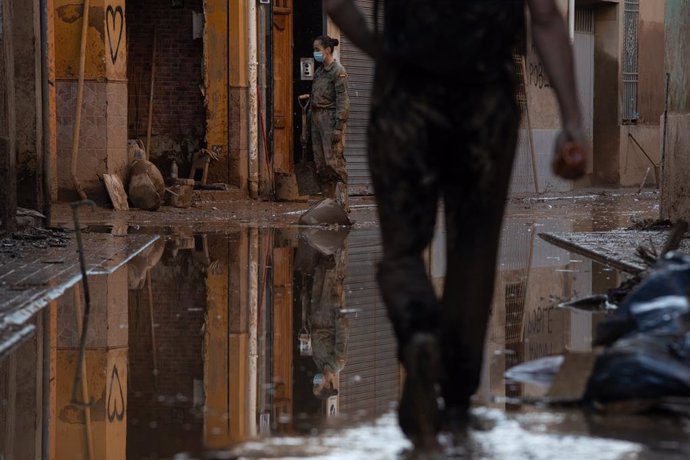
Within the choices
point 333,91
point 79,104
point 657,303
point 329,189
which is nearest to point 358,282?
point 657,303

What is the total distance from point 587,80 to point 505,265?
22.2 metres

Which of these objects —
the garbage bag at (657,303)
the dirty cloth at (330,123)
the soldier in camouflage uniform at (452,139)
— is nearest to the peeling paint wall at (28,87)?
the dirty cloth at (330,123)

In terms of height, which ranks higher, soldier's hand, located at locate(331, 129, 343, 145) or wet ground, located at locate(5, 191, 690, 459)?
soldier's hand, located at locate(331, 129, 343, 145)

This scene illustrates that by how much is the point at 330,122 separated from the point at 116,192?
2966 millimetres

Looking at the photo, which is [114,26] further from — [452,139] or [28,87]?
[452,139]

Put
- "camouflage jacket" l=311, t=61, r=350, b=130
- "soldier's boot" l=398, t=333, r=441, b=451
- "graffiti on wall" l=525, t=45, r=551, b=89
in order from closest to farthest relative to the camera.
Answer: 1. "soldier's boot" l=398, t=333, r=441, b=451
2. "camouflage jacket" l=311, t=61, r=350, b=130
3. "graffiti on wall" l=525, t=45, r=551, b=89

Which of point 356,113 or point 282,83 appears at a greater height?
point 282,83

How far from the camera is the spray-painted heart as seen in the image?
20.4 m

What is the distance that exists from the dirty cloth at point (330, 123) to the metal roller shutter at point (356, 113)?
7405 mm

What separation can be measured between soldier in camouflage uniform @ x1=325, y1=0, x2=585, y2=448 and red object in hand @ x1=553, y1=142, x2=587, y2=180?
0.05 m

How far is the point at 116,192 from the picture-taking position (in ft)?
64.5

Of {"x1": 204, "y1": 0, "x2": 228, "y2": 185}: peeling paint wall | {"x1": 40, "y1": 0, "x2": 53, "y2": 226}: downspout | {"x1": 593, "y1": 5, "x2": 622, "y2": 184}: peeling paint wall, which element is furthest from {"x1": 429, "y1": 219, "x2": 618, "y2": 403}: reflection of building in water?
{"x1": 593, "y1": 5, "x2": 622, "y2": 184}: peeling paint wall

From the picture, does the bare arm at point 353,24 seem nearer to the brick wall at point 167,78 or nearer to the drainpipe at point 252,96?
the drainpipe at point 252,96

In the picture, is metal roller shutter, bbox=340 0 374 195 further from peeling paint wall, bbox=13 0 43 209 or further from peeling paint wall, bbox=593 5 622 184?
peeling paint wall, bbox=13 0 43 209
